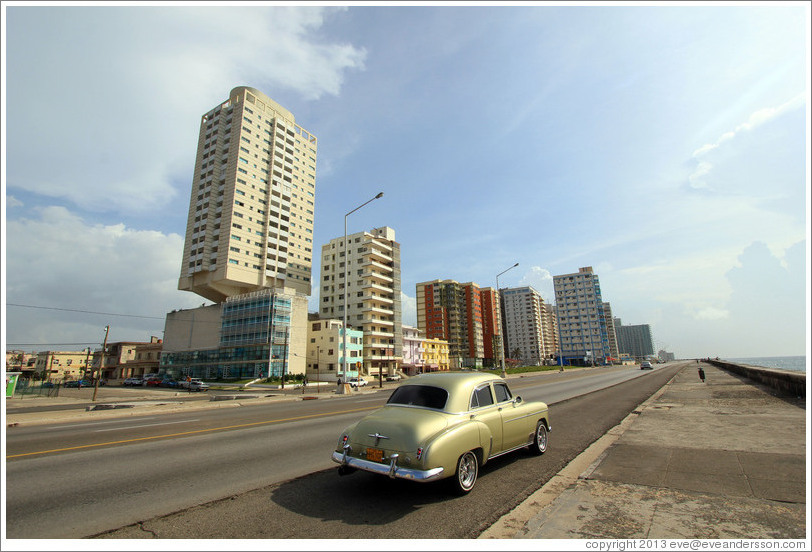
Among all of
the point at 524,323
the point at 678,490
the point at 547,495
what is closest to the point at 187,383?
the point at 547,495

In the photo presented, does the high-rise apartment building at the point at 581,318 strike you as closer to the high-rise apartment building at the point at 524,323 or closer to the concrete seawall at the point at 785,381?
the high-rise apartment building at the point at 524,323

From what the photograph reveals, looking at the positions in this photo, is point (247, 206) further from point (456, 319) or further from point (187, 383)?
point (456, 319)

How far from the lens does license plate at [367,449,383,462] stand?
492 centimetres

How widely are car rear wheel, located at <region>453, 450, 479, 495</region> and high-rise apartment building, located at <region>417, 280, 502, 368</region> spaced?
376 ft

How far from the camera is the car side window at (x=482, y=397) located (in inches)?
233

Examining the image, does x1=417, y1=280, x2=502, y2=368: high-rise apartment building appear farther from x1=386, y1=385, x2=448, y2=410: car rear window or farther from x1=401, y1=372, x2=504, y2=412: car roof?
x1=386, y1=385, x2=448, y2=410: car rear window

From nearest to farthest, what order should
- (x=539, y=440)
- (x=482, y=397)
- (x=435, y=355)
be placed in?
(x=482, y=397) < (x=539, y=440) < (x=435, y=355)

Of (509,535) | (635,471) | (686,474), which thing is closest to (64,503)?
(509,535)

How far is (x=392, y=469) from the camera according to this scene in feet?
15.4

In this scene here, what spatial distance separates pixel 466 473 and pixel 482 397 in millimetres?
1260

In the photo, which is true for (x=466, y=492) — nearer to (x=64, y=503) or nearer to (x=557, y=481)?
(x=557, y=481)

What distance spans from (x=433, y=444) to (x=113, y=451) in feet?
25.2

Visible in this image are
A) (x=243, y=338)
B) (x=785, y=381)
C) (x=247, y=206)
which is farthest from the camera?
(x=247, y=206)

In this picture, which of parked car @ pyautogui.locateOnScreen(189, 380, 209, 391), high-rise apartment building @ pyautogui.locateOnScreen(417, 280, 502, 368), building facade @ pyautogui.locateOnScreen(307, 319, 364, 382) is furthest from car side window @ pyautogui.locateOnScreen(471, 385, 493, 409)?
high-rise apartment building @ pyautogui.locateOnScreen(417, 280, 502, 368)
